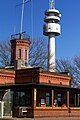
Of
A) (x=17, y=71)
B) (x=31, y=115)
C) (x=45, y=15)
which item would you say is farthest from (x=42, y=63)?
(x=31, y=115)

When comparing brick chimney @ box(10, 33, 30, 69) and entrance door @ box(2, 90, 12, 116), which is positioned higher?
brick chimney @ box(10, 33, 30, 69)

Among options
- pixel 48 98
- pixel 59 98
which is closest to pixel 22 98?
pixel 48 98

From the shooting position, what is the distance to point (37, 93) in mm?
48875

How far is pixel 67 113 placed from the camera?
46.9 m

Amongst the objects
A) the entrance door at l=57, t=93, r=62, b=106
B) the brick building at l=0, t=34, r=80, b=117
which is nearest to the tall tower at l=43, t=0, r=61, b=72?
the brick building at l=0, t=34, r=80, b=117

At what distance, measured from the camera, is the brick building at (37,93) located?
143 ft

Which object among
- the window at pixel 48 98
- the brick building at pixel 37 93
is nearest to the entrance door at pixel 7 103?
the brick building at pixel 37 93

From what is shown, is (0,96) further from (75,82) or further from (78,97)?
(75,82)

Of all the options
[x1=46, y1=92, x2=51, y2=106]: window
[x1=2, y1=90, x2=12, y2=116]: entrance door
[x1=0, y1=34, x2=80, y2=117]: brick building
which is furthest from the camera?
[x1=46, y1=92, x2=51, y2=106]: window

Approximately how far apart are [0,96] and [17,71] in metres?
5.77

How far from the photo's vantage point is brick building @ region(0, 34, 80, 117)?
143 ft

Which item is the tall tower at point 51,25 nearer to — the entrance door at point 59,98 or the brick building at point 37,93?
the brick building at point 37,93

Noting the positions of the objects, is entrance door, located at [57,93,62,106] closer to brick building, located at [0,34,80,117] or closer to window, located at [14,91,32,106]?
brick building, located at [0,34,80,117]

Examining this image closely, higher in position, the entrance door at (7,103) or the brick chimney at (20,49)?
the brick chimney at (20,49)
